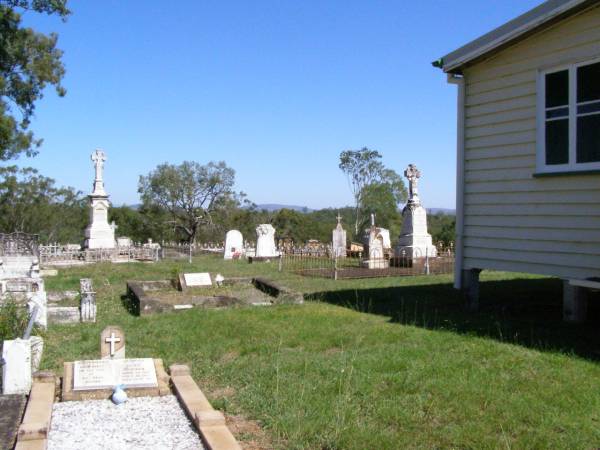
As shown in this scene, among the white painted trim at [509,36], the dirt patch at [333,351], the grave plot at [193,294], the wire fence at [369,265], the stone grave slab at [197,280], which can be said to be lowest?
the dirt patch at [333,351]

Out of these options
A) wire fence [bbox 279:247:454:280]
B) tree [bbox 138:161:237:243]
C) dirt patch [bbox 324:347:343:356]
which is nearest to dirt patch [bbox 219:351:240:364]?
dirt patch [bbox 324:347:343:356]

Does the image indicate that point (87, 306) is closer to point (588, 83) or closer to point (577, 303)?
point (577, 303)

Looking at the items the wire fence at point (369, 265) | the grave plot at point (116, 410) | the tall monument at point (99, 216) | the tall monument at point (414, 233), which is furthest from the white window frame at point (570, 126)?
the tall monument at point (99, 216)

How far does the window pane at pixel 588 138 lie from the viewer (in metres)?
7.90

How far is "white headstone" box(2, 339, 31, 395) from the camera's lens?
5.70 metres

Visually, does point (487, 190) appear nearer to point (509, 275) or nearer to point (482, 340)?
point (482, 340)

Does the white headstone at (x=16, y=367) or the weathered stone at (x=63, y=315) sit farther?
the weathered stone at (x=63, y=315)

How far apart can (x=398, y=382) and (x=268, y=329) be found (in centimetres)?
331

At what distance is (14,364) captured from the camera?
575 cm

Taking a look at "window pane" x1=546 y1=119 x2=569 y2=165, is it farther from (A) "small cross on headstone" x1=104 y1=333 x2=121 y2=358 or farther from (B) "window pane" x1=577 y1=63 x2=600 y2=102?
(A) "small cross on headstone" x1=104 y1=333 x2=121 y2=358

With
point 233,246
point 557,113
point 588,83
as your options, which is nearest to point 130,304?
point 557,113

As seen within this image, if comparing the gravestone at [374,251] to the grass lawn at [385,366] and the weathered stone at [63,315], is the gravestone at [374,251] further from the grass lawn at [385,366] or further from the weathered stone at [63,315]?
the weathered stone at [63,315]

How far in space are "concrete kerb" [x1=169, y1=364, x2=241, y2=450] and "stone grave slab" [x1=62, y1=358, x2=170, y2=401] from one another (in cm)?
15

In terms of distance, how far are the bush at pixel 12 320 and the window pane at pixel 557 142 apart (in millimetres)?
7421
